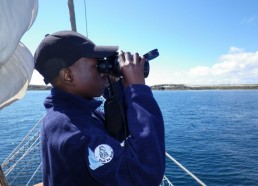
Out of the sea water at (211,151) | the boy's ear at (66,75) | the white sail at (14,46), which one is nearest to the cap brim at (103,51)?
the boy's ear at (66,75)

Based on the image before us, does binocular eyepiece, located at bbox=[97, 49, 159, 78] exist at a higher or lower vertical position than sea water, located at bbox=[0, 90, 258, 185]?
higher

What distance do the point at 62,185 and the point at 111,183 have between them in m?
0.22

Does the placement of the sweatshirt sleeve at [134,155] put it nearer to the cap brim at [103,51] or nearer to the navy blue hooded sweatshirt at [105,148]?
the navy blue hooded sweatshirt at [105,148]

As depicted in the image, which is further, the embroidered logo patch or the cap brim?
the cap brim

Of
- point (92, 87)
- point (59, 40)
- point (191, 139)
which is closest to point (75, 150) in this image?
point (92, 87)

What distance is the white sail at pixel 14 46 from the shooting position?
80 centimetres

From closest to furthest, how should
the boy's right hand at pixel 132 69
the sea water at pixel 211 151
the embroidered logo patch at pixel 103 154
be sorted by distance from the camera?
the embroidered logo patch at pixel 103 154
the boy's right hand at pixel 132 69
the sea water at pixel 211 151

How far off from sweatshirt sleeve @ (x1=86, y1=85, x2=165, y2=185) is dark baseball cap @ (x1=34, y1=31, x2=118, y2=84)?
1.11ft

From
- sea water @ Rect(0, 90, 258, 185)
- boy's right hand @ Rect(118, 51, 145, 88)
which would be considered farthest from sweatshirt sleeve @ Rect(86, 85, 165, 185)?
sea water @ Rect(0, 90, 258, 185)

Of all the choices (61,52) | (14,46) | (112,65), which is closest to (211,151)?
(112,65)

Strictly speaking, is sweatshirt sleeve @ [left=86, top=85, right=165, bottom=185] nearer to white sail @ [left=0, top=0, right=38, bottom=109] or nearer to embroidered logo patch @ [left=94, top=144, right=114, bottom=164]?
embroidered logo patch @ [left=94, top=144, right=114, bottom=164]

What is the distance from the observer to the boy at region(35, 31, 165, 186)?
1.11 meters

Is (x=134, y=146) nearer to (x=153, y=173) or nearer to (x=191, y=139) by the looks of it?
(x=153, y=173)

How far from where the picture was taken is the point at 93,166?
3.59 ft
